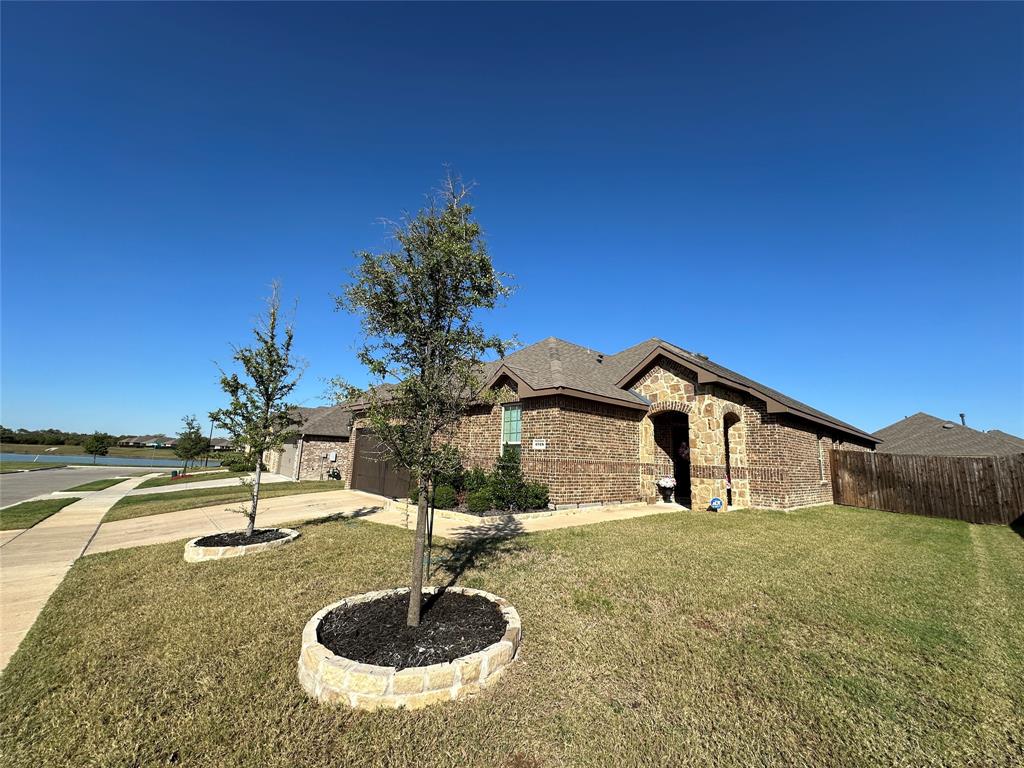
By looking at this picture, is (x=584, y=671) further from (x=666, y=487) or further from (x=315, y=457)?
(x=315, y=457)

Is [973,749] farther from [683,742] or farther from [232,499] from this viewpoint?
[232,499]

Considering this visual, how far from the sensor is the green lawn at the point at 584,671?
2691mm

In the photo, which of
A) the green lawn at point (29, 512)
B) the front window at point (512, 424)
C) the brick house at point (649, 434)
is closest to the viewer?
the green lawn at point (29, 512)

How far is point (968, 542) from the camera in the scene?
Result: 30.0ft

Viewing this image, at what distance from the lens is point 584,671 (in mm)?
3551

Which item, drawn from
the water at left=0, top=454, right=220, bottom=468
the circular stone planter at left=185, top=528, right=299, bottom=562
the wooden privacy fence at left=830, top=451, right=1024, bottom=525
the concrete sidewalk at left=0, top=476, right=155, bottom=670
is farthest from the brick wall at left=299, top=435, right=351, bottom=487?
the water at left=0, top=454, right=220, bottom=468

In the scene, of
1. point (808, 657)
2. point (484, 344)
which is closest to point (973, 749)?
point (808, 657)

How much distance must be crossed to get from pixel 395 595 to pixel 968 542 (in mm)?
12631

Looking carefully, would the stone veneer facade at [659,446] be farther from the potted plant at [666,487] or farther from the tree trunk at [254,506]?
the tree trunk at [254,506]

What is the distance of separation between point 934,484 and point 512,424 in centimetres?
1367

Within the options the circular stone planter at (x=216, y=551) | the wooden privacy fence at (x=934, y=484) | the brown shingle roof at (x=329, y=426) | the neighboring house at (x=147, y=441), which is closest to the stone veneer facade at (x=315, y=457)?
the brown shingle roof at (x=329, y=426)

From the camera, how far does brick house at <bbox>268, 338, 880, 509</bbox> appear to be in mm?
12273

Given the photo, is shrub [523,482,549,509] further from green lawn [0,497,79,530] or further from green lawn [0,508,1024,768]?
green lawn [0,497,79,530]

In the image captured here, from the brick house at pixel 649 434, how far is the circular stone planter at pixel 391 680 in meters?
7.82
